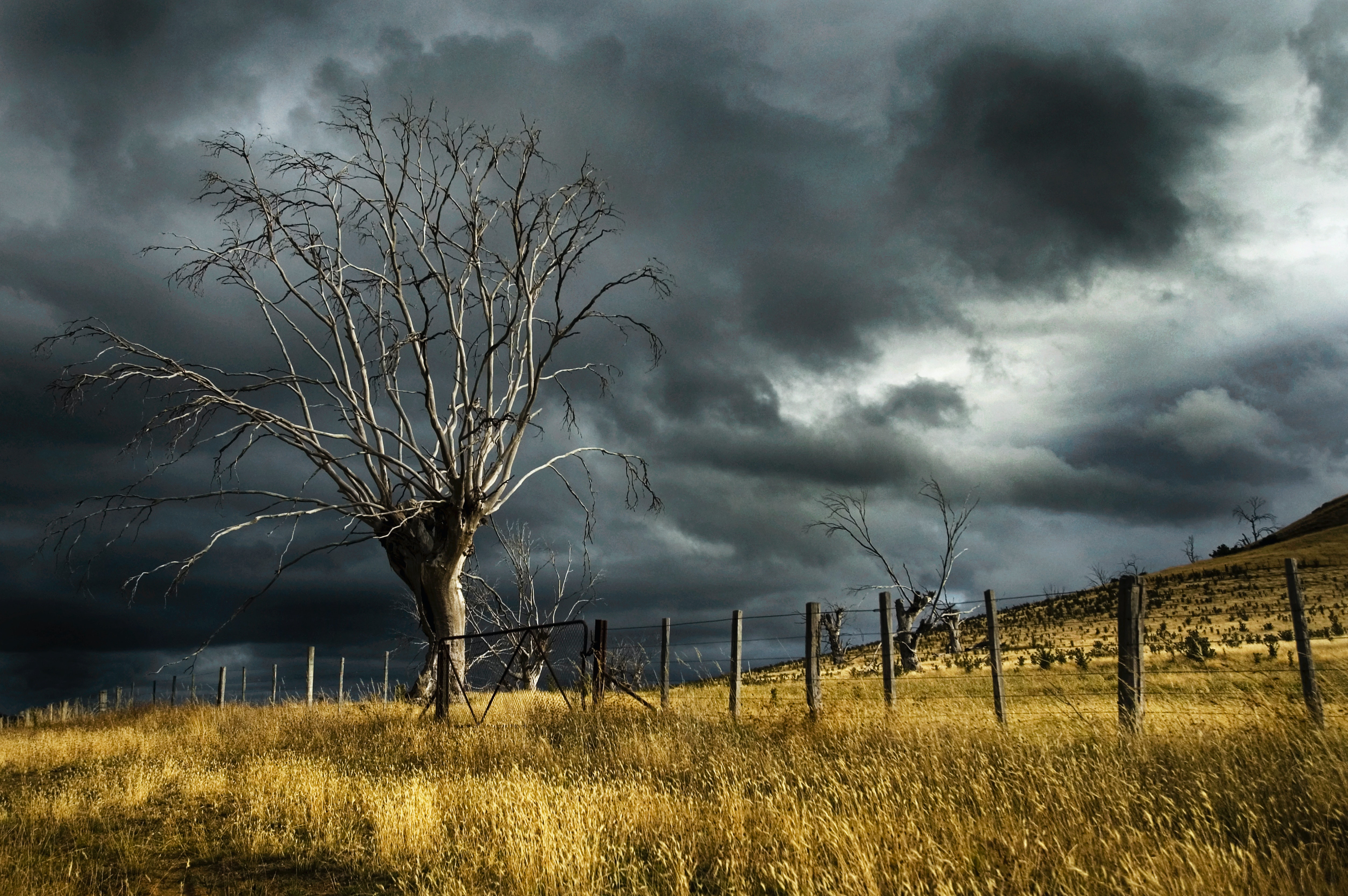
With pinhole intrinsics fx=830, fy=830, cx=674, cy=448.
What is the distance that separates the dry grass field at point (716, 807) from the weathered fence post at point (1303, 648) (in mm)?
272

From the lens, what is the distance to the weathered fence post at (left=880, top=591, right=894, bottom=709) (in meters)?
10.9

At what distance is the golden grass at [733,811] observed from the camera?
4.49 m

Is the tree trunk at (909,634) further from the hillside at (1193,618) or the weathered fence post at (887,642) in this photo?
the weathered fence post at (887,642)

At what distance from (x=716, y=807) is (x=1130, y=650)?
4744 mm

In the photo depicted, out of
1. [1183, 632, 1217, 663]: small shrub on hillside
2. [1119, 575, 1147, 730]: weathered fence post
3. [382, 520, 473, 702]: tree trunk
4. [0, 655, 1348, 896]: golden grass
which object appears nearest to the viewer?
[0, 655, 1348, 896]: golden grass

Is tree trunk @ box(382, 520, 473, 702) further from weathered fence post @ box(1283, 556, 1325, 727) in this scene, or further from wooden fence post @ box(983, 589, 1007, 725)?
weathered fence post @ box(1283, 556, 1325, 727)

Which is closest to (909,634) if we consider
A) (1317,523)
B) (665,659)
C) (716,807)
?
(665,659)

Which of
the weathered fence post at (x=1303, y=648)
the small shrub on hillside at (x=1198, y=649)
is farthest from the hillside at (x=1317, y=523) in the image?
the weathered fence post at (x=1303, y=648)

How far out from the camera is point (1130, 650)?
8.37m

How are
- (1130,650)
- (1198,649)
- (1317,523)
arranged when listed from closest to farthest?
1. (1130,650)
2. (1198,649)
3. (1317,523)

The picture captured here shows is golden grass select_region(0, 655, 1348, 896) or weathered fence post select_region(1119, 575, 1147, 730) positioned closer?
golden grass select_region(0, 655, 1348, 896)

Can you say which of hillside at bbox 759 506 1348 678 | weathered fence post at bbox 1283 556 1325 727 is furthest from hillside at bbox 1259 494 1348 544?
weathered fence post at bbox 1283 556 1325 727

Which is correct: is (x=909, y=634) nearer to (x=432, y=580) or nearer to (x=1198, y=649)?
(x=1198, y=649)

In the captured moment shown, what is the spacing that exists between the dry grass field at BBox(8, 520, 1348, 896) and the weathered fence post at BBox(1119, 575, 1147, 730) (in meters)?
0.38
